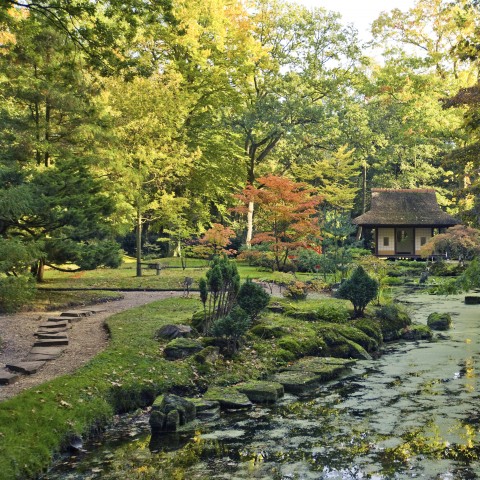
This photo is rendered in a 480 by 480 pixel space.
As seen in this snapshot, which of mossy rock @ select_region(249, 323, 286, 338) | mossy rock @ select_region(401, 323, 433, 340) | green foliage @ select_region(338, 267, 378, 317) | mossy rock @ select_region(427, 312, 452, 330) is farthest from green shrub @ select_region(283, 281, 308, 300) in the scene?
mossy rock @ select_region(249, 323, 286, 338)

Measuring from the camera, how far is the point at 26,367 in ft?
34.0

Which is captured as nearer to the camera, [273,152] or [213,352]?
[213,352]

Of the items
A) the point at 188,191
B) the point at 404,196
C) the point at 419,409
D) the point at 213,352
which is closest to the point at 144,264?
the point at 188,191

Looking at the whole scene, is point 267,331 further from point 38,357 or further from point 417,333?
point 38,357

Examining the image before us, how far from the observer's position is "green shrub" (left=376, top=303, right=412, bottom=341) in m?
17.2

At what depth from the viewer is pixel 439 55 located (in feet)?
119

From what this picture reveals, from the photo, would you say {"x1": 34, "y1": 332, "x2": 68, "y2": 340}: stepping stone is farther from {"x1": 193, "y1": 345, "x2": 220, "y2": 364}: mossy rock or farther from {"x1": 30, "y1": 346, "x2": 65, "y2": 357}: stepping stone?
{"x1": 193, "y1": 345, "x2": 220, "y2": 364}: mossy rock

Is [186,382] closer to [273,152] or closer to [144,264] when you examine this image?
[144,264]

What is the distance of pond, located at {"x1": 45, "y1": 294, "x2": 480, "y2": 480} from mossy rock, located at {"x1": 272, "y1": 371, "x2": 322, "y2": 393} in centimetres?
27

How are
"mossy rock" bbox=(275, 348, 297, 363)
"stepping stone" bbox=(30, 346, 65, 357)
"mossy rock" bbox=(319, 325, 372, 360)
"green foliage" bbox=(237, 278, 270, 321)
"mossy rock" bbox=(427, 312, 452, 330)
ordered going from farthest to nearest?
1. "mossy rock" bbox=(427, 312, 452, 330)
2. "green foliage" bbox=(237, 278, 270, 321)
3. "mossy rock" bbox=(319, 325, 372, 360)
4. "mossy rock" bbox=(275, 348, 297, 363)
5. "stepping stone" bbox=(30, 346, 65, 357)

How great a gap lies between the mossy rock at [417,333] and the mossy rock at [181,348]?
737cm

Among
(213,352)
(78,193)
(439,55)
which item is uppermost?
(439,55)

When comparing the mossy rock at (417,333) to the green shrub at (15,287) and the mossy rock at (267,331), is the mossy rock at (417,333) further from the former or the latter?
the green shrub at (15,287)

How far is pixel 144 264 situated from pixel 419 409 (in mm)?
21739
